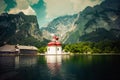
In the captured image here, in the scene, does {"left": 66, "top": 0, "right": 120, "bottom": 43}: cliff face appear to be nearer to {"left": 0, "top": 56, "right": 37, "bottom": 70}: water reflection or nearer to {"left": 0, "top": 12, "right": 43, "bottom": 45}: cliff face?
{"left": 0, "top": 12, "right": 43, "bottom": 45}: cliff face

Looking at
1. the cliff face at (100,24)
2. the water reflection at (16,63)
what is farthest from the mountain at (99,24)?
the water reflection at (16,63)

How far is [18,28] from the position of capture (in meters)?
150

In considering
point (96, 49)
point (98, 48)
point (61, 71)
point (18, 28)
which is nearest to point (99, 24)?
point (18, 28)

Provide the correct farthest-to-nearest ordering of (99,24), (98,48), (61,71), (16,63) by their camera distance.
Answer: (99,24)
(98,48)
(16,63)
(61,71)

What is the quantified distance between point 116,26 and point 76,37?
29875mm

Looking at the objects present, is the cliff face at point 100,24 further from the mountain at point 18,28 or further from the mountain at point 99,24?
the mountain at point 18,28

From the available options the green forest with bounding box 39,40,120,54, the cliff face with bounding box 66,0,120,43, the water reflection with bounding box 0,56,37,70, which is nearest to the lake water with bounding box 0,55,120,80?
the water reflection with bounding box 0,56,37,70

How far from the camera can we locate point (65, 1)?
10500 cm

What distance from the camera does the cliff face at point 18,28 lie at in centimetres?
13062

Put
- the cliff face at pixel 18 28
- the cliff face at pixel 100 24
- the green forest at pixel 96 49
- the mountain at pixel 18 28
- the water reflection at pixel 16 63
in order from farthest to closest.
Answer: the cliff face at pixel 100 24 → the cliff face at pixel 18 28 → the mountain at pixel 18 28 → the green forest at pixel 96 49 → the water reflection at pixel 16 63

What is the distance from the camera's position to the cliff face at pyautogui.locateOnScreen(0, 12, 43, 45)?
131 meters

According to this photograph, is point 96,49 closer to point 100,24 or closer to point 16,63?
point 16,63

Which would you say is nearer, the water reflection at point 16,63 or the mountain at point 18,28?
the water reflection at point 16,63

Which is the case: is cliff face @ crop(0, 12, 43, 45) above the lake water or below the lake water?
above
